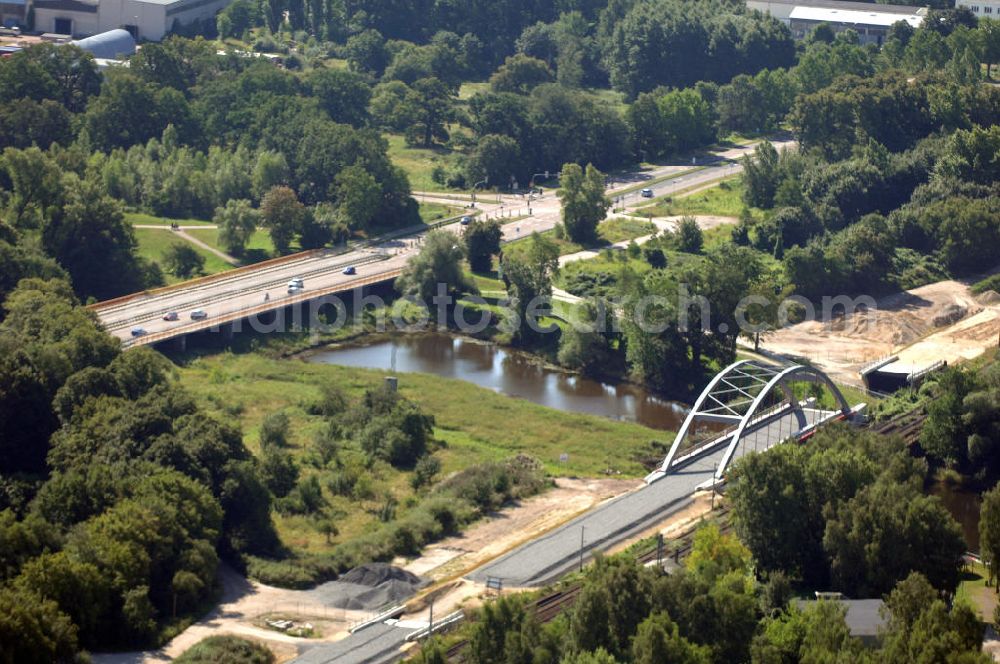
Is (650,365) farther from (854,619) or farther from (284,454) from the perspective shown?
(854,619)

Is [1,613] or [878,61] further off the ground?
[878,61]

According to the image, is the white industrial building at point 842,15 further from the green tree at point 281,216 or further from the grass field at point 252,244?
the grass field at point 252,244

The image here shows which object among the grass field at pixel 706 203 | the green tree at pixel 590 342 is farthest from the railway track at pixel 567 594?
the grass field at pixel 706 203

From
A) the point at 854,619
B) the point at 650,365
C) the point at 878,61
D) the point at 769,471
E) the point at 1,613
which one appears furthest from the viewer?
the point at 878,61

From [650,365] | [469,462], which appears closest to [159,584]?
[469,462]

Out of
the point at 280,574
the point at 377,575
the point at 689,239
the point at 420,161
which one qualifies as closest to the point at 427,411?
the point at 377,575

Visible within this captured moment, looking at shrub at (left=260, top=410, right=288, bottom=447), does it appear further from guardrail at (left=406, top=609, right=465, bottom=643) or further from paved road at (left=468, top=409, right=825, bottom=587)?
guardrail at (left=406, top=609, right=465, bottom=643)

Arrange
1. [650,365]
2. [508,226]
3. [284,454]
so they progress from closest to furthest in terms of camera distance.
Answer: [284,454], [650,365], [508,226]
